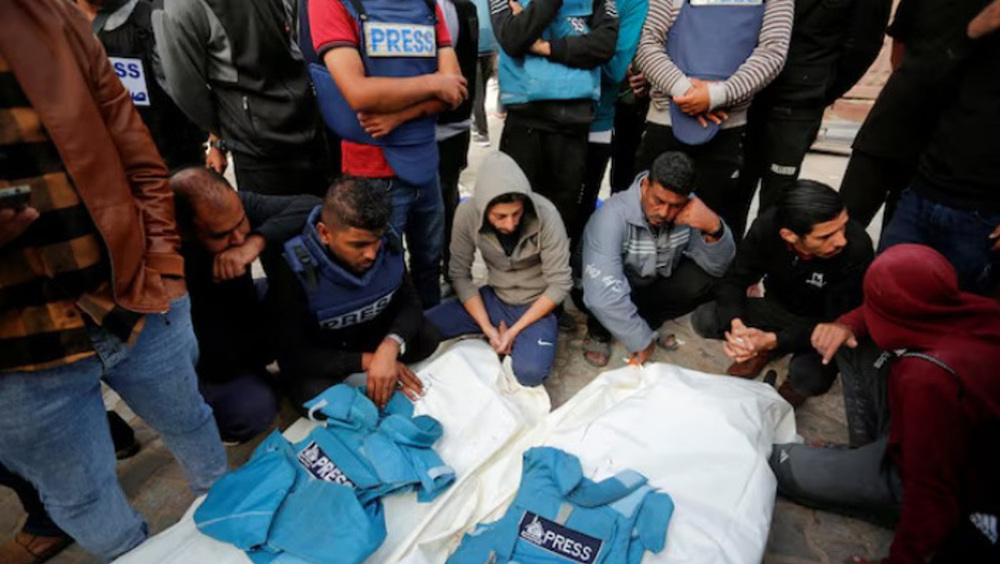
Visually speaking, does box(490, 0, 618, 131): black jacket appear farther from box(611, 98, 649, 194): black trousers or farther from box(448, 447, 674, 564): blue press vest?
box(448, 447, 674, 564): blue press vest

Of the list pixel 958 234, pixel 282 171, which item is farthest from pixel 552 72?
pixel 958 234

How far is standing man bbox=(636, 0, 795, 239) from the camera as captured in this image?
2.51 meters

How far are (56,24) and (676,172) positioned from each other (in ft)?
6.72

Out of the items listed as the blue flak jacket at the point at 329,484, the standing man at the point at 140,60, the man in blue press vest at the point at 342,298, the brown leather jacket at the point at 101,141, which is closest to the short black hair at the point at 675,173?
the man in blue press vest at the point at 342,298

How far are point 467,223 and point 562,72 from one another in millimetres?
913

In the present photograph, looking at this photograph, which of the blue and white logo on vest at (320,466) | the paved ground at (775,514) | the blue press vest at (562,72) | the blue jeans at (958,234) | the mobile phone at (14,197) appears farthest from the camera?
the blue press vest at (562,72)

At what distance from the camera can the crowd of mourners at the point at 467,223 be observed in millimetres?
A: 1141

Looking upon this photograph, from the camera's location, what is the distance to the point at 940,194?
6.93 ft

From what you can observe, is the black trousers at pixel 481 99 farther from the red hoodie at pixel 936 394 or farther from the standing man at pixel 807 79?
the red hoodie at pixel 936 394

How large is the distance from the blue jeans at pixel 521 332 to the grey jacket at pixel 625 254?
27 centimetres

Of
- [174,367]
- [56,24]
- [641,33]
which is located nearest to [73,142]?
[56,24]

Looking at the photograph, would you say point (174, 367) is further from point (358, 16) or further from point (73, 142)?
point (358, 16)

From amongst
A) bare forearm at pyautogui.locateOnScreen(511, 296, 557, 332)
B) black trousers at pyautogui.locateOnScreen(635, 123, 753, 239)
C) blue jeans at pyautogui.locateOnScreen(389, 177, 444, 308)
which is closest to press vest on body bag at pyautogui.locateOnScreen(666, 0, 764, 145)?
black trousers at pyautogui.locateOnScreen(635, 123, 753, 239)

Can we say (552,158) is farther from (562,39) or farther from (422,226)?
(422,226)
